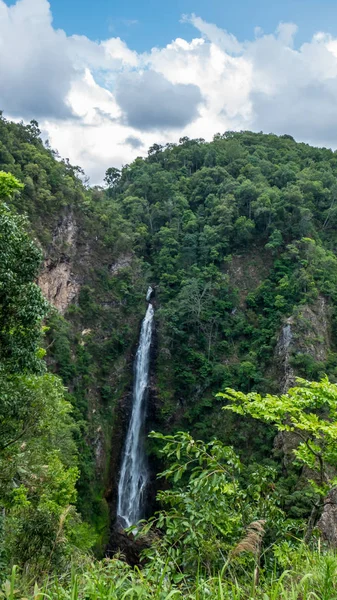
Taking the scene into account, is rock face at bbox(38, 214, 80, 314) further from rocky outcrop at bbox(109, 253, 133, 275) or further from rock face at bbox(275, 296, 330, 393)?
rock face at bbox(275, 296, 330, 393)

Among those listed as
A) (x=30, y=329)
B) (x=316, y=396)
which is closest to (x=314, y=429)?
(x=316, y=396)

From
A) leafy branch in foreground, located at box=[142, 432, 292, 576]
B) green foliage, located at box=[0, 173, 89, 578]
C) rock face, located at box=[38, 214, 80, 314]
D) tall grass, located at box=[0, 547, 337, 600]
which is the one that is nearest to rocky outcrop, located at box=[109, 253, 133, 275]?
rock face, located at box=[38, 214, 80, 314]

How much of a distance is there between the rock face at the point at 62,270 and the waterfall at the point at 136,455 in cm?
641

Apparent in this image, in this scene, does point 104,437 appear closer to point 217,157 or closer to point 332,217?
point 332,217

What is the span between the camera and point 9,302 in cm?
638

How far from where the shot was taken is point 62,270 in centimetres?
2561

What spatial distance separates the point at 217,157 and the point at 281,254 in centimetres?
1717

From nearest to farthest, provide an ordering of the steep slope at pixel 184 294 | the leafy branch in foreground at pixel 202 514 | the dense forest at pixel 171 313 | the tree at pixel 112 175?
the leafy branch in foreground at pixel 202 514 < the dense forest at pixel 171 313 < the steep slope at pixel 184 294 < the tree at pixel 112 175

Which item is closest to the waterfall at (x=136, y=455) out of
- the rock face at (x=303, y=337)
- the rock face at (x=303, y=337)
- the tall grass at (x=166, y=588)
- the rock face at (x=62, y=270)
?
the rock face at (x=62, y=270)

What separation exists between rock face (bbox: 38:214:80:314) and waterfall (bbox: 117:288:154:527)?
6.41m

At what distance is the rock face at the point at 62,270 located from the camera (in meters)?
24.1

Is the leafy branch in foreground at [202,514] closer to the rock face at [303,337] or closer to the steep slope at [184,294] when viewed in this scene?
the steep slope at [184,294]

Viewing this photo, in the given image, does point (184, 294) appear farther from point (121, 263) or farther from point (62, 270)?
point (62, 270)

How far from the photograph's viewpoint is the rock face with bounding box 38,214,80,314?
24125 mm
